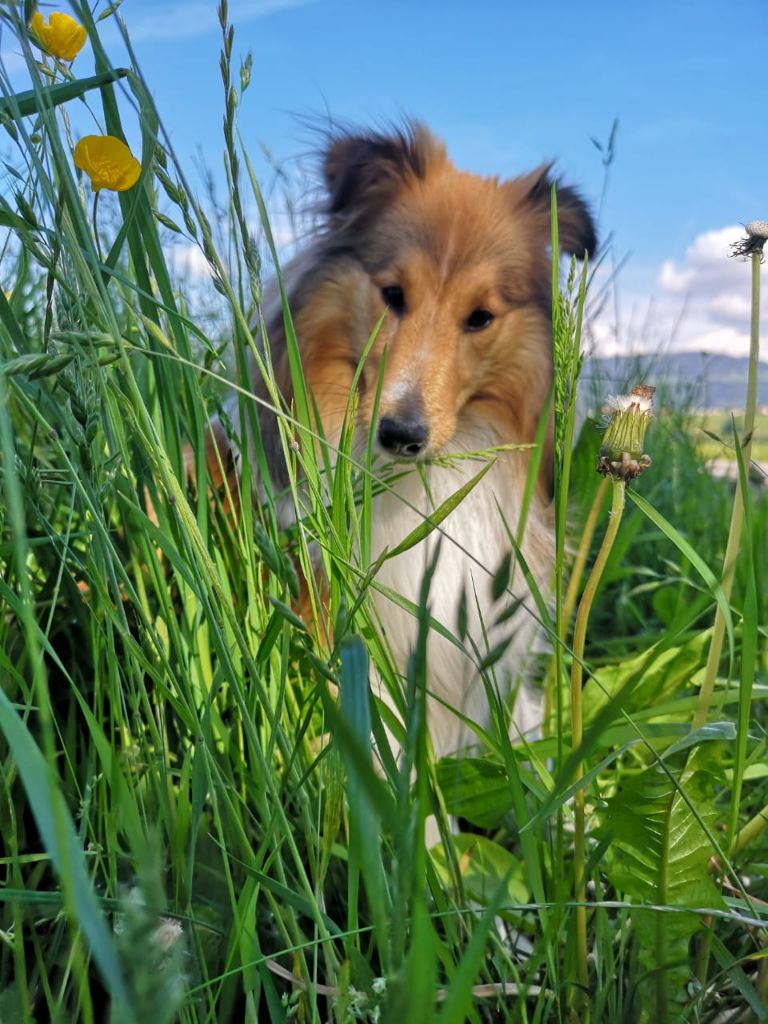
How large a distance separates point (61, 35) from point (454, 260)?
1868 mm

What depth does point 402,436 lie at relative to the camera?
84.1 inches

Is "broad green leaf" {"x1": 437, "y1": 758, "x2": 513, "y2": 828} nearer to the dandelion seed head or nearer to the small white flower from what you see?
the small white flower

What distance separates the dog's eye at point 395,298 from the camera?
2.52 metres

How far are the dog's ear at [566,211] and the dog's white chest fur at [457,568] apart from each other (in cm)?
69

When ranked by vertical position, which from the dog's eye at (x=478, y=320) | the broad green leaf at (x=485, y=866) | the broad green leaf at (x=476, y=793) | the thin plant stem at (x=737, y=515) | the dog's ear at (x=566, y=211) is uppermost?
the dog's ear at (x=566, y=211)

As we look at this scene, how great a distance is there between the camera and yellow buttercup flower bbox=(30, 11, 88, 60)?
30.5 inches

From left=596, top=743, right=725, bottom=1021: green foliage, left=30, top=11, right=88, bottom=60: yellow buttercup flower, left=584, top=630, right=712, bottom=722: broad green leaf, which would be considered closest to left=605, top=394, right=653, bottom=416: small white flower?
left=596, top=743, right=725, bottom=1021: green foliage

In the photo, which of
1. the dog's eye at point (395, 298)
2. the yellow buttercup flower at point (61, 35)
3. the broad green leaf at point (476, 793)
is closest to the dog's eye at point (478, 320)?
the dog's eye at point (395, 298)

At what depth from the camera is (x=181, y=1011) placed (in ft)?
2.18

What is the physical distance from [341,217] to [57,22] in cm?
205

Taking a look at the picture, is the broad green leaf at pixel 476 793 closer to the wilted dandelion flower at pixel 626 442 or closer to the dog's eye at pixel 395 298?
the wilted dandelion flower at pixel 626 442

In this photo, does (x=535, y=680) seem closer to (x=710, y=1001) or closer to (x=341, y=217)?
(x=341, y=217)

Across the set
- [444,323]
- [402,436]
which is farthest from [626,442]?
[444,323]

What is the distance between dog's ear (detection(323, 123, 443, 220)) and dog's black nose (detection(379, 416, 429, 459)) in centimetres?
92
